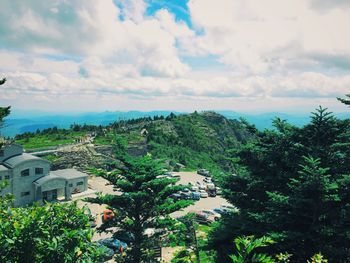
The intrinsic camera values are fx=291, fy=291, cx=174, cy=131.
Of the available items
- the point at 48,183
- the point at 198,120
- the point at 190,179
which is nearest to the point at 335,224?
the point at 48,183

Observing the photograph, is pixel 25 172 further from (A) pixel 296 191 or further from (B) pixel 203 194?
(A) pixel 296 191

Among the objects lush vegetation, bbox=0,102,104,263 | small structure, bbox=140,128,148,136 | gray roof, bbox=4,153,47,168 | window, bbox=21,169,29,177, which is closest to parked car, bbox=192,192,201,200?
gray roof, bbox=4,153,47,168

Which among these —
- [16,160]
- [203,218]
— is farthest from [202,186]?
[16,160]

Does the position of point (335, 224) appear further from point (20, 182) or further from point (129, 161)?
point (20, 182)

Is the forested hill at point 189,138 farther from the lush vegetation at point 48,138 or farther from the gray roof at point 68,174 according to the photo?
the gray roof at point 68,174

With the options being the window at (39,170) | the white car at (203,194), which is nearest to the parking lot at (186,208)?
the white car at (203,194)

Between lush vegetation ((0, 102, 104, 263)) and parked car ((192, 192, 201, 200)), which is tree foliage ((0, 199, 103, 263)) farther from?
parked car ((192, 192, 201, 200))

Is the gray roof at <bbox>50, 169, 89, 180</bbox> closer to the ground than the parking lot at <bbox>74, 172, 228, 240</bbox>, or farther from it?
farther from it
